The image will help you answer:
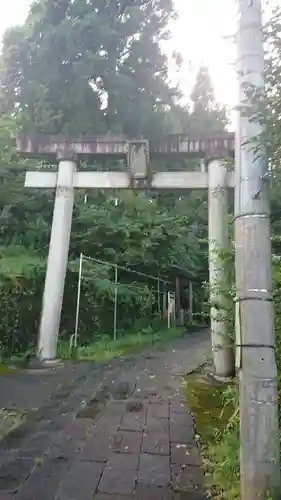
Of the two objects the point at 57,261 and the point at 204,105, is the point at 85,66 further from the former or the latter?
the point at 204,105

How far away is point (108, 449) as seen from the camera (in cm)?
327

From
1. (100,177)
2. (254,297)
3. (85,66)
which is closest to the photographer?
(254,297)

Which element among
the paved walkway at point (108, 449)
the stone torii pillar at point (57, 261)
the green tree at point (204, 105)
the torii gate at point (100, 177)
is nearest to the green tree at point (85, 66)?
the green tree at point (204, 105)

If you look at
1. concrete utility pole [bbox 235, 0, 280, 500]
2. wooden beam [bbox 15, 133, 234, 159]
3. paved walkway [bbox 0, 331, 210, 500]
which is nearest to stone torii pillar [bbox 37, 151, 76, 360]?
wooden beam [bbox 15, 133, 234, 159]

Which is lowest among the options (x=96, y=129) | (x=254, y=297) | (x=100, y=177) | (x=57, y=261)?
(x=254, y=297)

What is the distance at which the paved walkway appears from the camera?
8.50ft

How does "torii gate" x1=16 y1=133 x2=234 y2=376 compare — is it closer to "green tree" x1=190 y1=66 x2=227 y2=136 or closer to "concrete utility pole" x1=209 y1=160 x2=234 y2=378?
"concrete utility pole" x1=209 y1=160 x2=234 y2=378

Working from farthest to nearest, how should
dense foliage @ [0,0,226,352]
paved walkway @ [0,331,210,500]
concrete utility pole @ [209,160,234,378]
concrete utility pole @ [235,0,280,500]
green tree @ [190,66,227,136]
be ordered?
green tree @ [190,66,227,136] < dense foliage @ [0,0,226,352] < concrete utility pole @ [209,160,234,378] < paved walkway @ [0,331,210,500] < concrete utility pole @ [235,0,280,500]

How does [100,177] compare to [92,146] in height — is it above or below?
below

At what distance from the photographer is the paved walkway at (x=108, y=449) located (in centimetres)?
259

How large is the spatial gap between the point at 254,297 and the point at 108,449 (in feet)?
6.64

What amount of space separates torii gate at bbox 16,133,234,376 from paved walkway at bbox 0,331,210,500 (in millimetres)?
2336

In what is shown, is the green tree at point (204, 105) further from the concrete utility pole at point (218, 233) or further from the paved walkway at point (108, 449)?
the paved walkway at point (108, 449)

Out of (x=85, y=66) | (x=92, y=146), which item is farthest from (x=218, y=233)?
(x=85, y=66)
